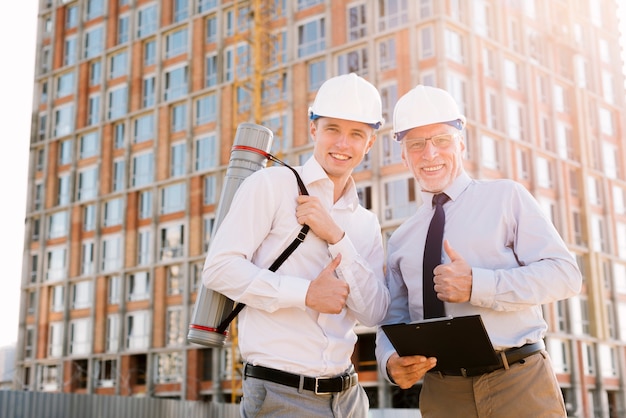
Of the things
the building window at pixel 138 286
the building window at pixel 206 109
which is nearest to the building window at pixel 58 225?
the building window at pixel 138 286

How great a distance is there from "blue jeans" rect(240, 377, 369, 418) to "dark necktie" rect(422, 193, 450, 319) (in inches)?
21.2

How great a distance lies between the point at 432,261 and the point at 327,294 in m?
0.57

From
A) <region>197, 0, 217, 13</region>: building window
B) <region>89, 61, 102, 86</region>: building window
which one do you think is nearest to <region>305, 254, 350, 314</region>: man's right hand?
<region>197, 0, 217, 13</region>: building window

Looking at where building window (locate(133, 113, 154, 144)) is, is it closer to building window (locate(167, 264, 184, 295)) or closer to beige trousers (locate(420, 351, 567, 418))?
building window (locate(167, 264, 184, 295))

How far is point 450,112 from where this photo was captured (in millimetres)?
3729

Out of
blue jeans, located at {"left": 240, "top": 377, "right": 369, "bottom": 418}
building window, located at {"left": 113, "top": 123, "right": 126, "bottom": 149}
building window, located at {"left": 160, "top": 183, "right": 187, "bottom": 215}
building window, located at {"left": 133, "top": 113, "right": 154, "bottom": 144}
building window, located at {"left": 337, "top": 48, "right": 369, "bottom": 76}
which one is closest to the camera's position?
blue jeans, located at {"left": 240, "top": 377, "right": 369, "bottom": 418}

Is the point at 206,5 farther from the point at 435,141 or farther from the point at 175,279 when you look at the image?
the point at 435,141

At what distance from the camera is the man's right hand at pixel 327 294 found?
10.7 feet

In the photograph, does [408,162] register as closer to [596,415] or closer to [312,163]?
[312,163]

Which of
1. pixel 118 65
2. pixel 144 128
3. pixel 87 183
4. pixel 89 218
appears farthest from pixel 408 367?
pixel 118 65

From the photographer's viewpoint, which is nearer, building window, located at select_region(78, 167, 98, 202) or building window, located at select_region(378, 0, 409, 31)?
building window, located at select_region(378, 0, 409, 31)

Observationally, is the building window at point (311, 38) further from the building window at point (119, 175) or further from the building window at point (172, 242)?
the building window at point (119, 175)

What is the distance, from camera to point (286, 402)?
325 cm

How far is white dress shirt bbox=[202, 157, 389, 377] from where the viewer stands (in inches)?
130
